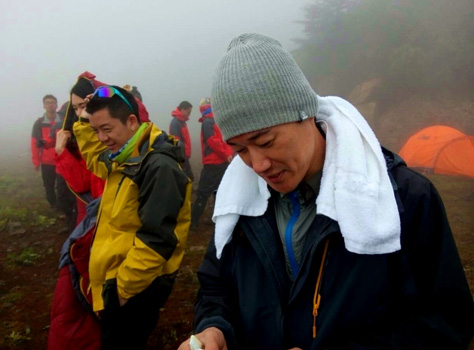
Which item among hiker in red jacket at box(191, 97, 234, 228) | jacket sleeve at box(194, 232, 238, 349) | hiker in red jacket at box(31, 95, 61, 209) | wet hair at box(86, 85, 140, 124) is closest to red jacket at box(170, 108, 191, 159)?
hiker in red jacket at box(191, 97, 234, 228)

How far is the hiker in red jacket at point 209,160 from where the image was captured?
7.67 metres

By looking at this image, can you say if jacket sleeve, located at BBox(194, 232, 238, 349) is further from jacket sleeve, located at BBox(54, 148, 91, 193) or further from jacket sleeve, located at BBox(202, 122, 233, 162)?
jacket sleeve, located at BBox(202, 122, 233, 162)

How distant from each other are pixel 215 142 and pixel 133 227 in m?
5.21

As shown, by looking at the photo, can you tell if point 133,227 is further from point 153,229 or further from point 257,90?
point 257,90

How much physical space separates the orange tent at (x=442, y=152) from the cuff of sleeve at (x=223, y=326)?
1274cm

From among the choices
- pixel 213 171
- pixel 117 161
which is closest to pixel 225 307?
pixel 117 161

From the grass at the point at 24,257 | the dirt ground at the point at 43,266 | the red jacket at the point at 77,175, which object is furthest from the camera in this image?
the grass at the point at 24,257

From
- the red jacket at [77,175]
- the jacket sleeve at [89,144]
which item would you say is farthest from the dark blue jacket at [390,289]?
the red jacket at [77,175]

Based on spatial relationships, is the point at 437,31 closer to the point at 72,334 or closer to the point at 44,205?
the point at 44,205

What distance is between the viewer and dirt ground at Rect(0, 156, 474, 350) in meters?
4.29

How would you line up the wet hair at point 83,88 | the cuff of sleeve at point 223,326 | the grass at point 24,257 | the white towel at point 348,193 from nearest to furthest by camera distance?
1. the white towel at point 348,193
2. the cuff of sleeve at point 223,326
3. the wet hair at point 83,88
4. the grass at point 24,257

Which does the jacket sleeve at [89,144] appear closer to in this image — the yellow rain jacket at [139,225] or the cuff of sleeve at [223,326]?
the yellow rain jacket at [139,225]

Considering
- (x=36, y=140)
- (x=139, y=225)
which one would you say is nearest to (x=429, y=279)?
(x=139, y=225)

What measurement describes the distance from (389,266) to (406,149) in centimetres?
1382
